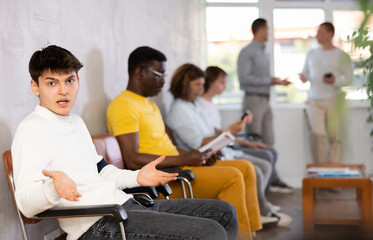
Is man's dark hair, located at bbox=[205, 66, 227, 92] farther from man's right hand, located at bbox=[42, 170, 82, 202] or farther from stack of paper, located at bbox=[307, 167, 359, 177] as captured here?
man's right hand, located at bbox=[42, 170, 82, 202]

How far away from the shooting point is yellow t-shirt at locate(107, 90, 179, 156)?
267 centimetres

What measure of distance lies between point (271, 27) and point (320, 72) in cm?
94

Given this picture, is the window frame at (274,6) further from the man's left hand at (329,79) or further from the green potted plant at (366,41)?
the green potted plant at (366,41)

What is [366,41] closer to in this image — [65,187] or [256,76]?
[65,187]

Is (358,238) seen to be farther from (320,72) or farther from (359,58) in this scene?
(320,72)

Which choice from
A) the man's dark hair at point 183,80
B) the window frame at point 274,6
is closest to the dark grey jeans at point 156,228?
the man's dark hair at point 183,80

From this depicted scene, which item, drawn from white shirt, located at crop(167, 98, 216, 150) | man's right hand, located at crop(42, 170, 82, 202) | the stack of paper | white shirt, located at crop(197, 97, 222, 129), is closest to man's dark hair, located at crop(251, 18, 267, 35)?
white shirt, located at crop(197, 97, 222, 129)

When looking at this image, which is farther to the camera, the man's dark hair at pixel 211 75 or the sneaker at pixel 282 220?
the man's dark hair at pixel 211 75

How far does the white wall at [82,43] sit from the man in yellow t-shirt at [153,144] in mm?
196

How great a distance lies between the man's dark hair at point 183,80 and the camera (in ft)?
11.7

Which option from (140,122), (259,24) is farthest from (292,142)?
(140,122)

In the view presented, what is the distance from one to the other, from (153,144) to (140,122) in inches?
7.2

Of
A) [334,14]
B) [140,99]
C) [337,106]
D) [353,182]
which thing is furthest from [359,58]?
[334,14]

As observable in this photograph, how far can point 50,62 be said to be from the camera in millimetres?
1706
